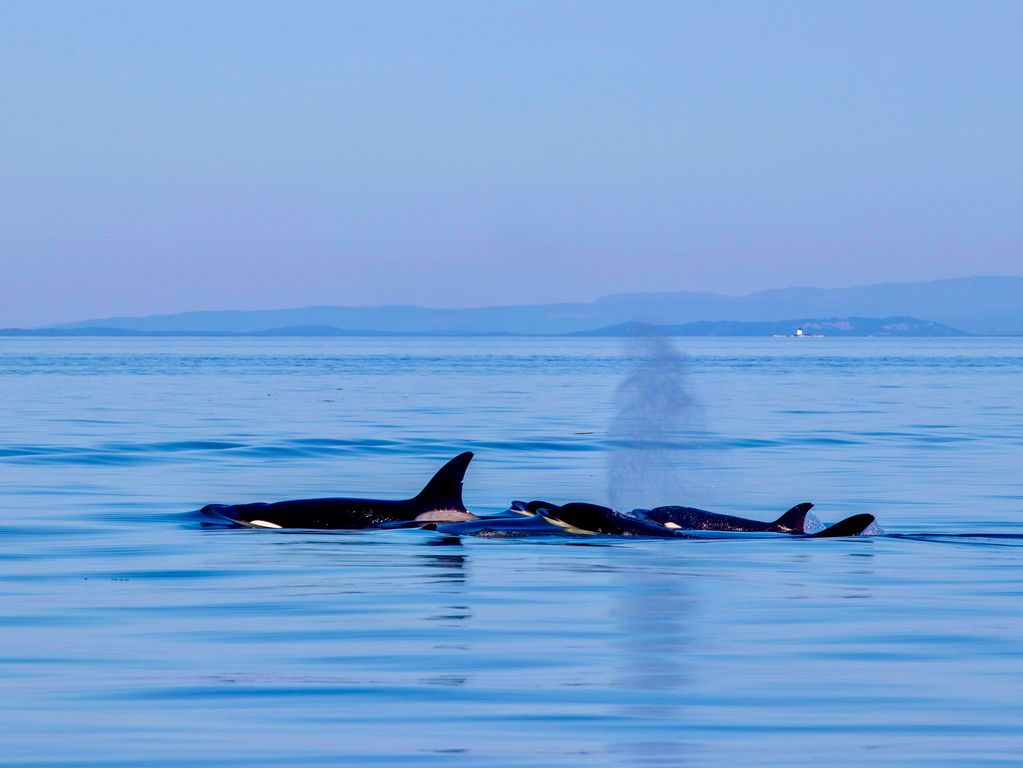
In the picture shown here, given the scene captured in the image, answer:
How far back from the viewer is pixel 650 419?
2353cm

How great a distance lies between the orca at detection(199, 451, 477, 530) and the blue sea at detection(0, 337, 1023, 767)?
1.82 ft

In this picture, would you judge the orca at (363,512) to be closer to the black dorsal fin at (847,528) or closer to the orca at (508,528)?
the orca at (508,528)

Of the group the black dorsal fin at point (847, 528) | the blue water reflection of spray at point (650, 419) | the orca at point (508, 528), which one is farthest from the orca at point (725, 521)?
the blue water reflection of spray at point (650, 419)

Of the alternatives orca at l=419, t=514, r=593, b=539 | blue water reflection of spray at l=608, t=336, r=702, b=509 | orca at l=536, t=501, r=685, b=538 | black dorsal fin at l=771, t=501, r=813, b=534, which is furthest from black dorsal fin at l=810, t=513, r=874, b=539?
blue water reflection of spray at l=608, t=336, r=702, b=509

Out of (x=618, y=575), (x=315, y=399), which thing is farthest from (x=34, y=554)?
(x=315, y=399)

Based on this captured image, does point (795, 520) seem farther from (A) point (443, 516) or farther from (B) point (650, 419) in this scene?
(B) point (650, 419)

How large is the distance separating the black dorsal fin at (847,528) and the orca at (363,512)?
11.9 ft

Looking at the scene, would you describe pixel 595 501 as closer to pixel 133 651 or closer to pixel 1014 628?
pixel 1014 628

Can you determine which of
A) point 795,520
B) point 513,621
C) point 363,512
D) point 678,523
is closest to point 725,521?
point 678,523

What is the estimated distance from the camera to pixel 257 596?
12.9 metres

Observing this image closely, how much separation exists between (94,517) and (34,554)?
358 centimetres

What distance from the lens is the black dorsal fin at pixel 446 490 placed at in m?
18.0

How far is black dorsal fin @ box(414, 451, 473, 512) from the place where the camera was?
18.0 metres

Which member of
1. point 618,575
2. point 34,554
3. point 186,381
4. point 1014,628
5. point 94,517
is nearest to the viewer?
point 1014,628
